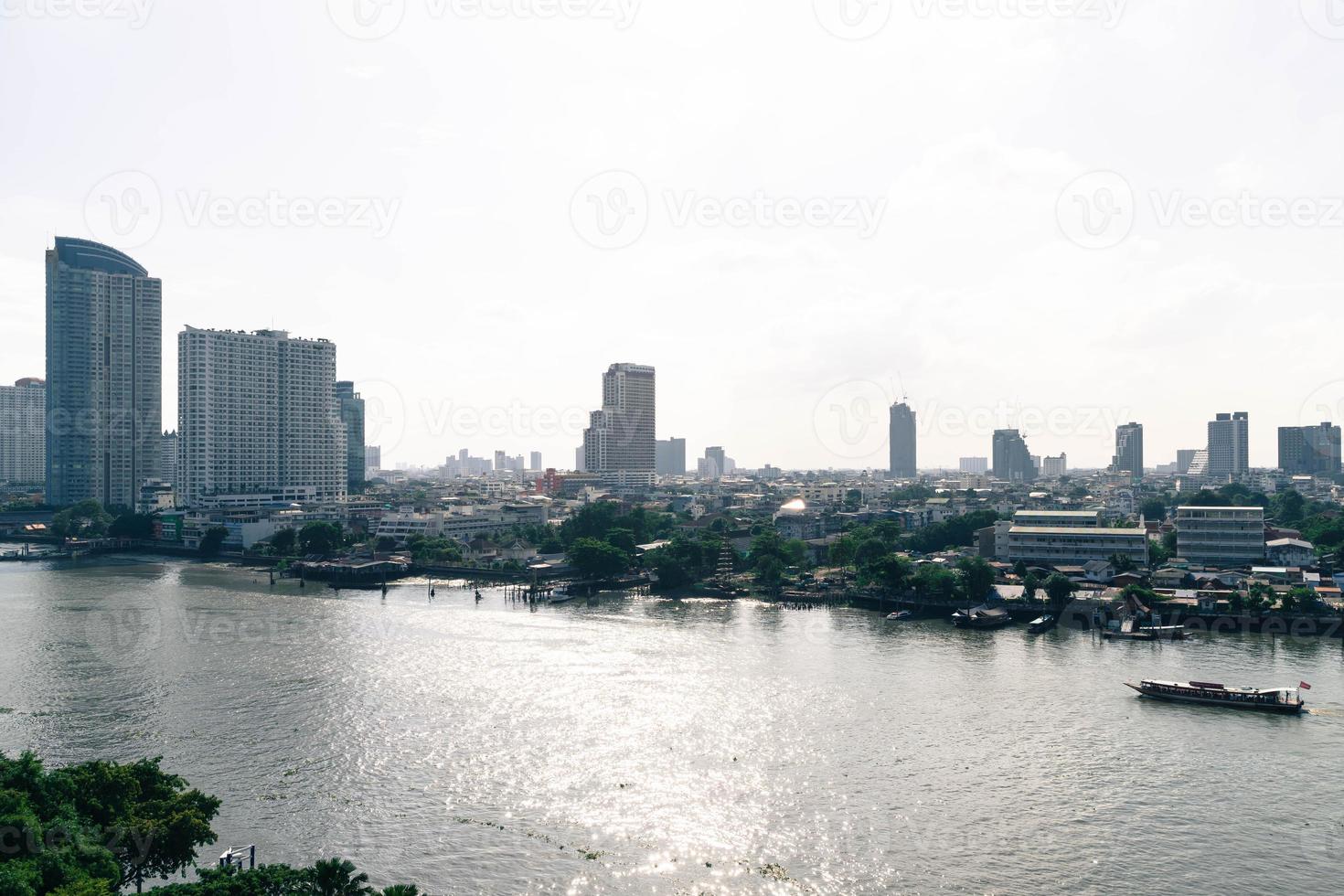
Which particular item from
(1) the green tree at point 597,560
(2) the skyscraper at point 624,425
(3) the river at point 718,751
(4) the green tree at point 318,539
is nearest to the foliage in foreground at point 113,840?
(3) the river at point 718,751

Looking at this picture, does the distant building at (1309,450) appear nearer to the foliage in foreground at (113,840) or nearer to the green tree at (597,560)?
the green tree at (597,560)

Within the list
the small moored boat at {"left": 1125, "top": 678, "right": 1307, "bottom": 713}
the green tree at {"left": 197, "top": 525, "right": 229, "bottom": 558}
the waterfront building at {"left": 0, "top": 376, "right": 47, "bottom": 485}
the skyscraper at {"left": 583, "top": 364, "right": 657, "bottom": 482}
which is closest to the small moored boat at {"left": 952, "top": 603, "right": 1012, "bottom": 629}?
the small moored boat at {"left": 1125, "top": 678, "right": 1307, "bottom": 713}

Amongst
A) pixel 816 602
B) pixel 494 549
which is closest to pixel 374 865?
pixel 816 602

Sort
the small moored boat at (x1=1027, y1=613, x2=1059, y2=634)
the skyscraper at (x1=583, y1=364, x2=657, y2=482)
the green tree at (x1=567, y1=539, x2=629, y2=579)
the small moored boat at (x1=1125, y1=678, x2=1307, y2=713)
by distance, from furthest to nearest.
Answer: the skyscraper at (x1=583, y1=364, x2=657, y2=482), the green tree at (x1=567, y1=539, x2=629, y2=579), the small moored boat at (x1=1027, y1=613, x2=1059, y2=634), the small moored boat at (x1=1125, y1=678, x2=1307, y2=713)

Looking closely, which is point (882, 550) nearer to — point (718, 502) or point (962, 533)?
point (962, 533)

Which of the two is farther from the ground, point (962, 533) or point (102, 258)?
point (102, 258)

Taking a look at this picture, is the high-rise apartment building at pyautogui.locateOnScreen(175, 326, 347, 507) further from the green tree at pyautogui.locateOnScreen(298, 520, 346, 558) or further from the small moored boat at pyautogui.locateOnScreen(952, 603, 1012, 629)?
the small moored boat at pyautogui.locateOnScreen(952, 603, 1012, 629)
